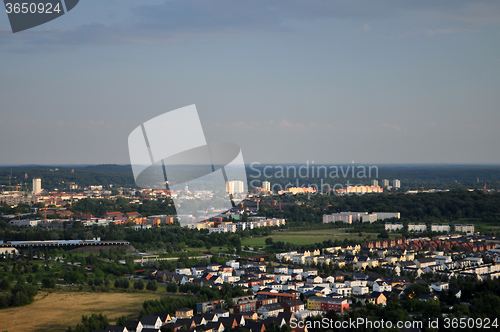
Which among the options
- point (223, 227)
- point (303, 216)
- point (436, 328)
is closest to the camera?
point (436, 328)

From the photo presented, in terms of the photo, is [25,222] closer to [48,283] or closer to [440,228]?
[48,283]

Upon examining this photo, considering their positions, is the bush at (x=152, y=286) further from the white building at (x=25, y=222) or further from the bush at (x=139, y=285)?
the white building at (x=25, y=222)

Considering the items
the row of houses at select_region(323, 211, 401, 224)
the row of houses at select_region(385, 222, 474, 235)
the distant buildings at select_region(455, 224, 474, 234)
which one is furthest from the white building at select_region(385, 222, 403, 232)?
the row of houses at select_region(323, 211, 401, 224)

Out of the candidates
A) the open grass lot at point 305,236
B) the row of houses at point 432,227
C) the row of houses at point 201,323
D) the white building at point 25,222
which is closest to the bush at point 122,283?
the row of houses at point 201,323

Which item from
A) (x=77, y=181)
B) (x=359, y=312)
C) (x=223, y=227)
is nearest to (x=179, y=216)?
(x=223, y=227)

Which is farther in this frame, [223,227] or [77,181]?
[77,181]

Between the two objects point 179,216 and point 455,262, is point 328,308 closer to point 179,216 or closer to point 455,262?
point 455,262

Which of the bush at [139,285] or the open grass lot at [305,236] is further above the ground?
the open grass lot at [305,236]
